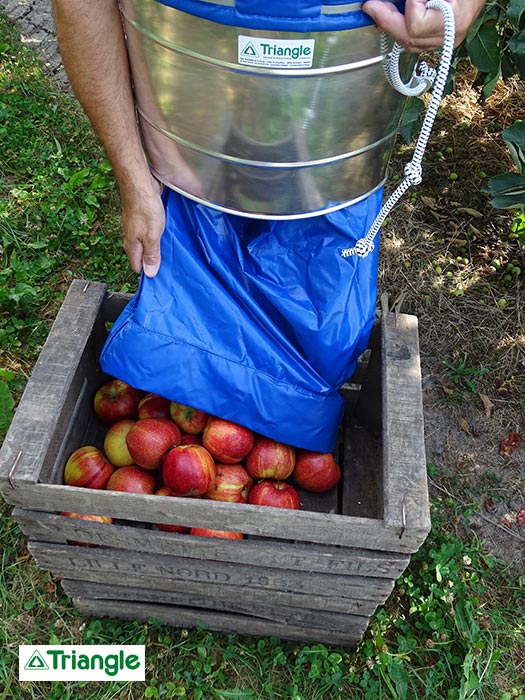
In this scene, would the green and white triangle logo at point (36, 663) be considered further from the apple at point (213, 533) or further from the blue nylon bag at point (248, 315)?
the blue nylon bag at point (248, 315)

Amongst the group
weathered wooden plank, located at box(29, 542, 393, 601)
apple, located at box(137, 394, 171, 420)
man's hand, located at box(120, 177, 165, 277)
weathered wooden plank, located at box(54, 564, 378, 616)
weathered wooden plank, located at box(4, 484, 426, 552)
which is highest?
man's hand, located at box(120, 177, 165, 277)

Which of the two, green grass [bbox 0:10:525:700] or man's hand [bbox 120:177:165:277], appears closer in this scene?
man's hand [bbox 120:177:165:277]

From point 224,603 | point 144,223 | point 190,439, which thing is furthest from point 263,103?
point 224,603

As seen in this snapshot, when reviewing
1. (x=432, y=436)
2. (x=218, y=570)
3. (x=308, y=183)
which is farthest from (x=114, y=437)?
(x=432, y=436)

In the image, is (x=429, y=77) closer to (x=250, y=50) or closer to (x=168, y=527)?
(x=250, y=50)

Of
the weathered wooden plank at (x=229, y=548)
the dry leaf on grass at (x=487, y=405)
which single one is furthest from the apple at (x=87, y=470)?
the dry leaf on grass at (x=487, y=405)

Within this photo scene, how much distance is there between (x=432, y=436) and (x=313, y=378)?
3.35 feet

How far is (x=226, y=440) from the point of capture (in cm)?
169

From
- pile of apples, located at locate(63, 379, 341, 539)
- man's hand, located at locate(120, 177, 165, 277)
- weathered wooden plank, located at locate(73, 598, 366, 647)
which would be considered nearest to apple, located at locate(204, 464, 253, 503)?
pile of apples, located at locate(63, 379, 341, 539)

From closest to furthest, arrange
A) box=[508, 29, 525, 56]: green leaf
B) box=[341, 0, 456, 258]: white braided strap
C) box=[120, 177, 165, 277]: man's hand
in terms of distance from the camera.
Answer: box=[341, 0, 456, 258]: white braided strap
box=[120, 177, 165, 277]: man's hand
box=[508, 29, 525, 56]: green leaf

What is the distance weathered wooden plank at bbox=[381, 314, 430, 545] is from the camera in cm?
142

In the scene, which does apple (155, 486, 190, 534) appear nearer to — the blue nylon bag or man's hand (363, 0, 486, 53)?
the blue nylon bag

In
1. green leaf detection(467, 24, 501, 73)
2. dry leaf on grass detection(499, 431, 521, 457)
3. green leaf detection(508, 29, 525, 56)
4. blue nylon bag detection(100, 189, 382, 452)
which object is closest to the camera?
blue nylon bag detection(100, 189, 382, 452)

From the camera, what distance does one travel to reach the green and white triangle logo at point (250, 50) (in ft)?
3.67
